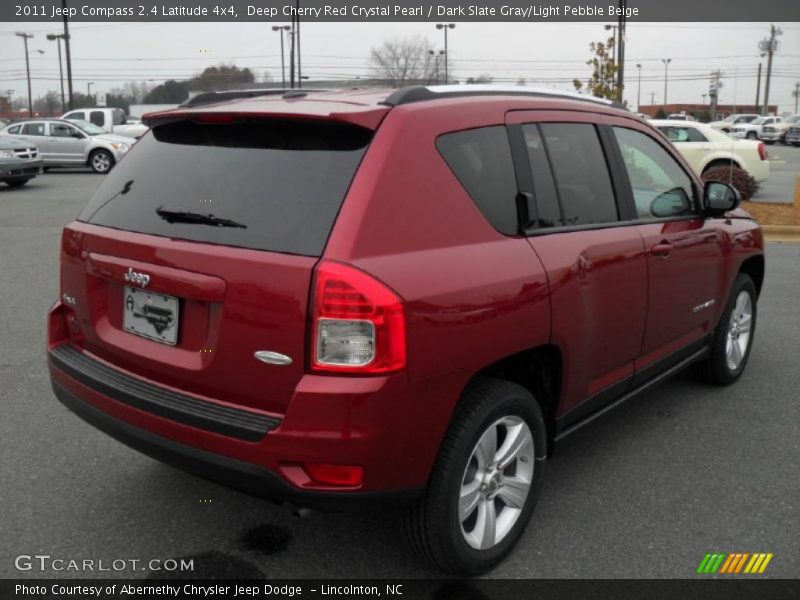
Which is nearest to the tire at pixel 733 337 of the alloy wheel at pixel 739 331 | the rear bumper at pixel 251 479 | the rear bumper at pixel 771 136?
the alloy wheel at pixel 739 331

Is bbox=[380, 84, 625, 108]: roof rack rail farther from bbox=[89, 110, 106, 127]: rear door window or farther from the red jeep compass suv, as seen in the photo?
bbox=[89, 110, 106, 127]: rear door window

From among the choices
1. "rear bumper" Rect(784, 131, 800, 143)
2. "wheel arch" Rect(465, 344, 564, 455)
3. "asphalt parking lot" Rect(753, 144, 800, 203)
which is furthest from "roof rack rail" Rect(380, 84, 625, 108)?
"rear bumper" Rect(784, 131, 800, 143)

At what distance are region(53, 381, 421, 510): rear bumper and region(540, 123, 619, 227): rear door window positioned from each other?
1.46 metres

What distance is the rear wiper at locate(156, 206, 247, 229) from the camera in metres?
2.71

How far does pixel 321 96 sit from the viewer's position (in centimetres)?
304

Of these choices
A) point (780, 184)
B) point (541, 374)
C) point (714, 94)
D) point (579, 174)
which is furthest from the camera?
point (714, 94)

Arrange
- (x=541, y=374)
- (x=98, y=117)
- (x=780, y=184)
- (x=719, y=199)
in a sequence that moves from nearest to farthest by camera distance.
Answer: (x=541, y=374), (x=719, y=199), (x=780, y=184), (x=98, y=117)

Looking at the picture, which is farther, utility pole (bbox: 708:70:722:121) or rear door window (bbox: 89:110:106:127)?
utility pole (bbox: 708:70:722:121)

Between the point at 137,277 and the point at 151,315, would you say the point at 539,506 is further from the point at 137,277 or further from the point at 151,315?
the point at 137,277

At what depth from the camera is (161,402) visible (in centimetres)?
277

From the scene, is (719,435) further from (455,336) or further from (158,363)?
(158,363)

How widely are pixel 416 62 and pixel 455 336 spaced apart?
32.6 m

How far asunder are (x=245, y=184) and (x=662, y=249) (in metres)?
2.17

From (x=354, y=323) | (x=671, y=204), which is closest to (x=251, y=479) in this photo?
(x=354, y=323)
